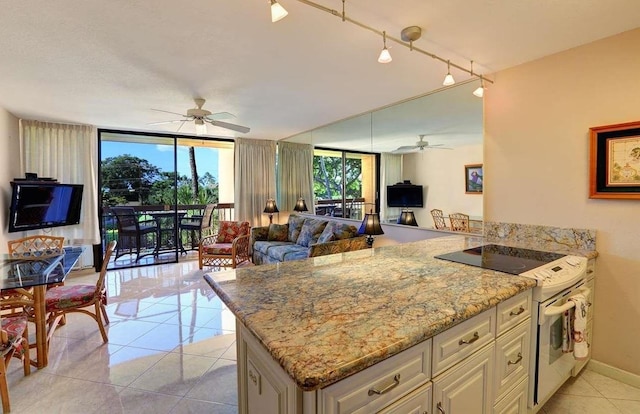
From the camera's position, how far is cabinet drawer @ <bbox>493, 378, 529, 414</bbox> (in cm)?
146

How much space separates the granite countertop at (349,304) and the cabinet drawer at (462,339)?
0.24 ft

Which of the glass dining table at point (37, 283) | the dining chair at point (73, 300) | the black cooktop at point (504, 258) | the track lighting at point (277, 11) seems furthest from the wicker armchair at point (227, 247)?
the track lighting at point (277, 11)

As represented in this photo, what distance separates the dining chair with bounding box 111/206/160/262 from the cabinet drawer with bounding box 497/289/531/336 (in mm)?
5967

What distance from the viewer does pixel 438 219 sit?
3457 millimetres

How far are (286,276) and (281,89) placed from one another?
2301 mm

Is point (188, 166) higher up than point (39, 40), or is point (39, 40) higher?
point (39, 40)

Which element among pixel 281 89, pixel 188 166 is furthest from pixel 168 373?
pixel 188 166

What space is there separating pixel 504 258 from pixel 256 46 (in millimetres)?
2405

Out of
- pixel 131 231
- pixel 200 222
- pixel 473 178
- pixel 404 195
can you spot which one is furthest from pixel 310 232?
pixel 131 231

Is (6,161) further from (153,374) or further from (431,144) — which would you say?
(431,144)

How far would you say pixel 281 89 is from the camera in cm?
321

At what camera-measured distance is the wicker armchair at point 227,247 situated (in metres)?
4.96

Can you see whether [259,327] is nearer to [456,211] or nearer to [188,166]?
[456,211]

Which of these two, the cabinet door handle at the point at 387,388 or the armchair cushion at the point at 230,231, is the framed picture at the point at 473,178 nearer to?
the cabinet door handle at the point at 387,388
